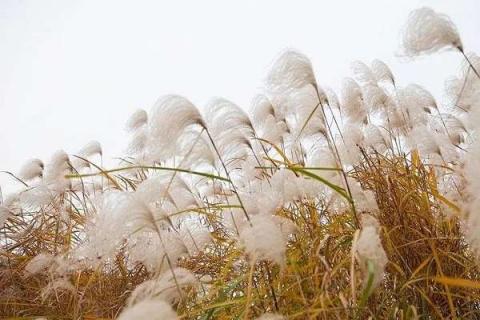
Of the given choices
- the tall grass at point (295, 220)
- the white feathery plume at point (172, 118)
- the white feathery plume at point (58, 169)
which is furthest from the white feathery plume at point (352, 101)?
the white feathery plume at point (58, 169)

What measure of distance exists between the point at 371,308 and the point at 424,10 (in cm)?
105

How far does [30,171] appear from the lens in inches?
140

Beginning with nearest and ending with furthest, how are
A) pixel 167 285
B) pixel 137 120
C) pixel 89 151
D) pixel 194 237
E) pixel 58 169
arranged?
pixel 167 285 < pixel 194 237 < pixel 58 169 < pixel 137 120 < pixel 89 151

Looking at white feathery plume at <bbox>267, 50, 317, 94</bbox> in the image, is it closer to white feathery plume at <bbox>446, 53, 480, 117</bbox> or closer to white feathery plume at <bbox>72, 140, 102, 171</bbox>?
white feathery plume at <bbox>446, 53, 480, 117</bbox>

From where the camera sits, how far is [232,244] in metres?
2.51

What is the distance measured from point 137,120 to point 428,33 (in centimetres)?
220

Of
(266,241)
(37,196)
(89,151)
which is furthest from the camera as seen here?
(89,151)

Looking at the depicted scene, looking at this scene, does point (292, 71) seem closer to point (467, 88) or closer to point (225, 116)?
point (225, 116)

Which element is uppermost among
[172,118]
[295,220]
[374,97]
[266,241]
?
[172,118]

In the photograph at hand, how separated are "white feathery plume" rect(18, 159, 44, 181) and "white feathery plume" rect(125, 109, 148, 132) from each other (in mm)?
876

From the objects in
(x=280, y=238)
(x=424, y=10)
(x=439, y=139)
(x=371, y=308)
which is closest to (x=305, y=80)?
(x=424, y=10)

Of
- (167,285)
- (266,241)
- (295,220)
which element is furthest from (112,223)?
(295,220)

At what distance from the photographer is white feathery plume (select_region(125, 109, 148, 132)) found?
129 inches

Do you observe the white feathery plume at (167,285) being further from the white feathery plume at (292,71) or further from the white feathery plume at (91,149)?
the white feathery plume at (91,149)
